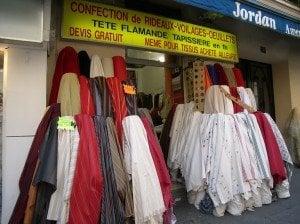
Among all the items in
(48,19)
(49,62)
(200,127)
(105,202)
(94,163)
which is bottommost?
(105,202)

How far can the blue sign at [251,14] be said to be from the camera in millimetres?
4064

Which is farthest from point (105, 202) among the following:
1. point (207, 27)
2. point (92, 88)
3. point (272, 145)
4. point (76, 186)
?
point (207, 27)

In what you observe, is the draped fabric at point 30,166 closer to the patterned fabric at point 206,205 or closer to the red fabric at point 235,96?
the patterned fabric at point 206,205

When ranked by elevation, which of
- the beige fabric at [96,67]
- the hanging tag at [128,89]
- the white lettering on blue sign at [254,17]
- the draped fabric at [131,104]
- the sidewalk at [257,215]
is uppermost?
the white lettering on blue sign at [254,17]

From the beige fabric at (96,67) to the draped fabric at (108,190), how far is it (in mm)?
851

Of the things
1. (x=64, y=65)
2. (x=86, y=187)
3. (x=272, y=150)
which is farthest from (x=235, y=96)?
(x=86, y=187)

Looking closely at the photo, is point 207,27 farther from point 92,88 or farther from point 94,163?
point 94,163

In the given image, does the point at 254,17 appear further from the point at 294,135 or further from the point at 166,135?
the point at 294,135

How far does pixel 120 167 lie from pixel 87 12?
2.09 metres

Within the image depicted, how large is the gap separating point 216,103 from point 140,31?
5.09ft

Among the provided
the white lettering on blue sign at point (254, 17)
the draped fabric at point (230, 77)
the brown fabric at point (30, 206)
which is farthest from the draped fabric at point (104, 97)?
the draped fabric at point (230, 77)

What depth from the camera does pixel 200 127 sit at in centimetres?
439

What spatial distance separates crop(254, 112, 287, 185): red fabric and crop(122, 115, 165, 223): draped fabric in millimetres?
2009

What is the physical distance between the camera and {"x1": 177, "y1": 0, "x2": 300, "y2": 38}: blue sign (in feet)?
13.3
